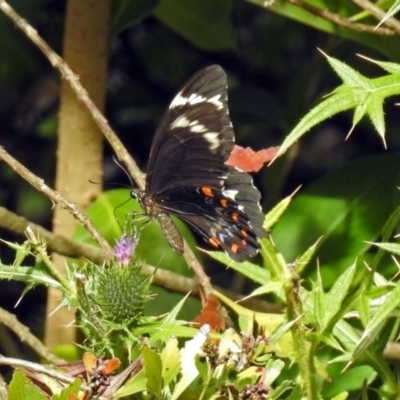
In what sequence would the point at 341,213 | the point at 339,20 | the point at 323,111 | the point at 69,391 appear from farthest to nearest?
the point at 341,213
the point at 339,20
the point at 323,111
the point at 69,391

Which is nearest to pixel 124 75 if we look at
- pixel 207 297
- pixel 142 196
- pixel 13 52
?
pixel 13 52

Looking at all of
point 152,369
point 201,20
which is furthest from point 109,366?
point 201,20

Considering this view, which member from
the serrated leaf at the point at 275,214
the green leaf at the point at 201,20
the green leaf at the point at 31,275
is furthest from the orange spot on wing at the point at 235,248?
the green leaf at the point at 201,20

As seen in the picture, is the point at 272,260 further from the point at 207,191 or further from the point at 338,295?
the point at 207,191

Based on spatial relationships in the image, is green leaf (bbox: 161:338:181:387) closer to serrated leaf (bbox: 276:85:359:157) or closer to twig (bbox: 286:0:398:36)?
serrated leaf (bbox: 276:85:359:157)

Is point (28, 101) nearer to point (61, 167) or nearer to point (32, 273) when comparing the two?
point (61, 167)
